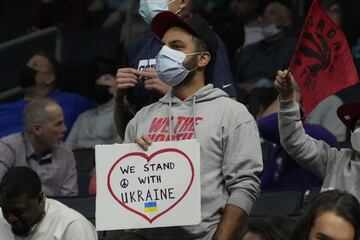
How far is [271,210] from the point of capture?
29.4 feet

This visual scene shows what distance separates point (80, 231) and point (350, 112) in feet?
5.05

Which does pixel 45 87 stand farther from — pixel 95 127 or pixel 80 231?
pixel 80 231

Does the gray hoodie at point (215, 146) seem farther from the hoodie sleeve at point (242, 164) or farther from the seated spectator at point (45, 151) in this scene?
the seated spectator at point (45, 151)

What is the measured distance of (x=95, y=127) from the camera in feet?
38.3

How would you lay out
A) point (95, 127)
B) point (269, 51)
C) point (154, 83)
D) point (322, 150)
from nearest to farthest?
1. point (322, 150)
2. point (154, 83)
3. point (95, 127)
4. point (269, 51)

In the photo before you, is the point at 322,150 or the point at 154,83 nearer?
the point at 322,150

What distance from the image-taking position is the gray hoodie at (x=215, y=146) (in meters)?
6.94

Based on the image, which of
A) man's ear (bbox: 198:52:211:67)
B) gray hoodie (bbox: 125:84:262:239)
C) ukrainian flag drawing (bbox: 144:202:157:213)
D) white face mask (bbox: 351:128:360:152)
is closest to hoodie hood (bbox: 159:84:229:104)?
gray hoodie (bbox: 125:84:262:239)

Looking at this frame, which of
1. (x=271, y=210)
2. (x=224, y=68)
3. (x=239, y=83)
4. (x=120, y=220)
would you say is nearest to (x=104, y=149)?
(x=120, y=220)

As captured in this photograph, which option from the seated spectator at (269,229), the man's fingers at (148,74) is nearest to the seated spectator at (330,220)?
the seated spectator at (269,229)

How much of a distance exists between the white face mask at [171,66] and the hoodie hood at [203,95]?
2.9 inches

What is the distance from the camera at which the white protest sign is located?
270 inches

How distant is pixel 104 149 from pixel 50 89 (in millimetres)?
5140

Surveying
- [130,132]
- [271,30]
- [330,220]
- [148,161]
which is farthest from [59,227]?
[271,30]
